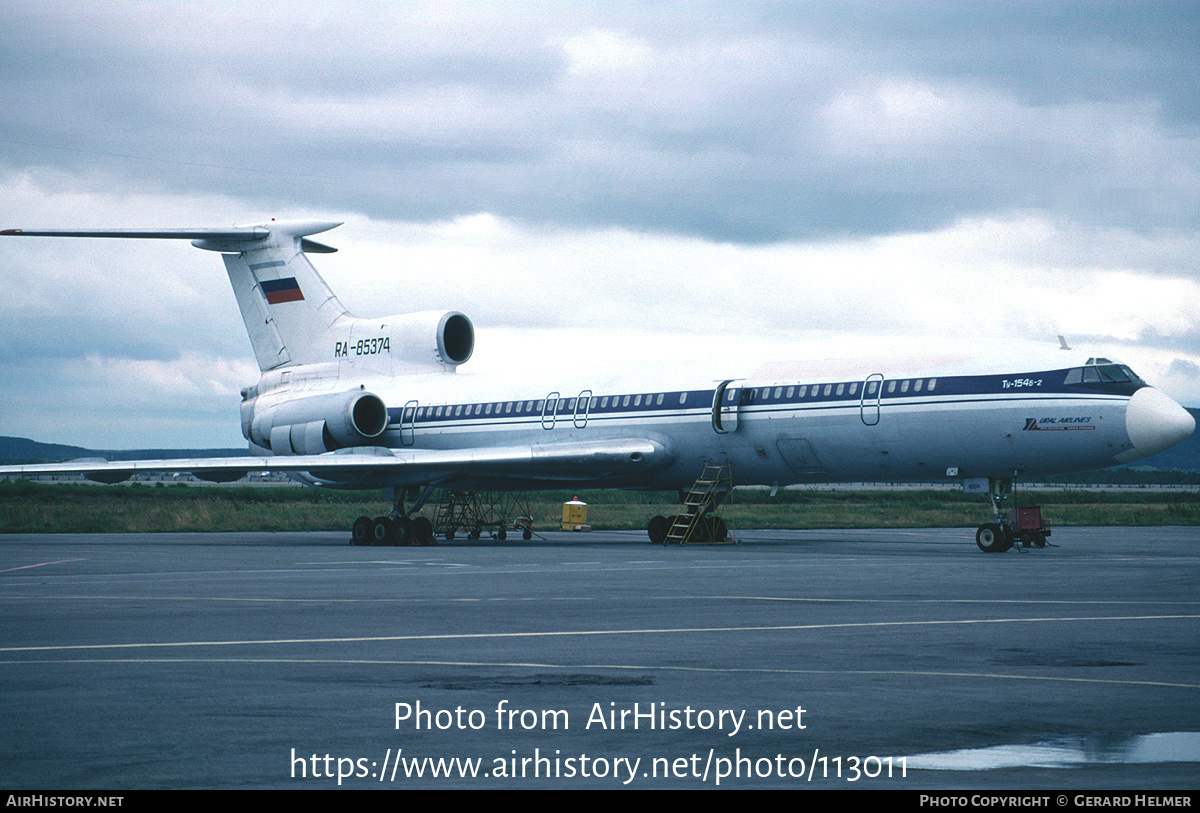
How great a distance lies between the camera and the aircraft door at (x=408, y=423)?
4034 cm

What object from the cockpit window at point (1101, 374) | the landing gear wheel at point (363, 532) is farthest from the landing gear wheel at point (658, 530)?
the cockpit window at point (1101, 374)

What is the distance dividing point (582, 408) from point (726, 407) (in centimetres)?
485

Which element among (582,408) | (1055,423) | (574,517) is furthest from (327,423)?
(1055,423)

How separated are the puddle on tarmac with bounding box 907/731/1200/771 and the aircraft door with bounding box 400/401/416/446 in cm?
3401

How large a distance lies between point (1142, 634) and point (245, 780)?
9.07 metres

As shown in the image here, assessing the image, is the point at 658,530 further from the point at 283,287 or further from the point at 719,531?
the point at 283,287

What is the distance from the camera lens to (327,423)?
39250 millimetres

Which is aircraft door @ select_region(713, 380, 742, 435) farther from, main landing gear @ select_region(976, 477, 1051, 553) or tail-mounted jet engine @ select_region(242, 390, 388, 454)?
tail-mounted jet engine @ select_region(242, 390, 388, 454)

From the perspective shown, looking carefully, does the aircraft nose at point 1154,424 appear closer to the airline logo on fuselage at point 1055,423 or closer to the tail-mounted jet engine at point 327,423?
the airline logo on fuselage at point 1055,423

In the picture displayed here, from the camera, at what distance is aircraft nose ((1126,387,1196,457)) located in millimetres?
26719

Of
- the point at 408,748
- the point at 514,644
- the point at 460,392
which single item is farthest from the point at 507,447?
the point at 408,748

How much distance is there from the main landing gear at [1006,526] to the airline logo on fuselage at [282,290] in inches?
901

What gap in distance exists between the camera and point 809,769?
661 centimetres

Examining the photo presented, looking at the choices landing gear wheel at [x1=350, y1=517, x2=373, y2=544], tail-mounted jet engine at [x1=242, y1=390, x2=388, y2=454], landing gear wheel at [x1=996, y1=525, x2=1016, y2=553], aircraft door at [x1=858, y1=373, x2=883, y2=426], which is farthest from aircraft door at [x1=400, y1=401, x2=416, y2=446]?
landing gear wheel at [x1=996, y1=525, x2=1016, y2=553]
